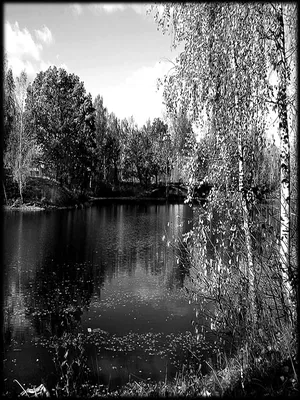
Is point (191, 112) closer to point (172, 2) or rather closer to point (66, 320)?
point (172, 2)

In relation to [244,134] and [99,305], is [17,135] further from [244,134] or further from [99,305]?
[244,134]

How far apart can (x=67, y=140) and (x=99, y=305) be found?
39537mm

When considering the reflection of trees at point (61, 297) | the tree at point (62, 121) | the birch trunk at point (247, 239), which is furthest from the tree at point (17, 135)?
the birch trunk at point (247, 239)

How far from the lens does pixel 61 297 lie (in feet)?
42.8

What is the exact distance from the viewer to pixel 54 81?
48781 millimetres

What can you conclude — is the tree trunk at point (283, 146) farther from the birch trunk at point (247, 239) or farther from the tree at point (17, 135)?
the tree at point (17, 135)

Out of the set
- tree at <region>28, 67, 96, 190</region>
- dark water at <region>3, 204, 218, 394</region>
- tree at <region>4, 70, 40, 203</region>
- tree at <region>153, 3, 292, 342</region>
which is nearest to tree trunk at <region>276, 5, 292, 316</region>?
tree at <region>153, 3, 292, 342</region>

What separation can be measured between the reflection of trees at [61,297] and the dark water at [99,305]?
0.03m

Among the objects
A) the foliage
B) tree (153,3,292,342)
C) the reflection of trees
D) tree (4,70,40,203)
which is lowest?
the foliage

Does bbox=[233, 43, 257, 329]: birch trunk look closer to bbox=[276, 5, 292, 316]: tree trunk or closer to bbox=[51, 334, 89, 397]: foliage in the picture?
bbox=[276, 5, 292, 316]: tree trunk

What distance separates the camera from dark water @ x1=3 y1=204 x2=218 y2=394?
841cm

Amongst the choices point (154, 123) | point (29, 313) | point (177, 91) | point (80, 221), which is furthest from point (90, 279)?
point (154, 123)

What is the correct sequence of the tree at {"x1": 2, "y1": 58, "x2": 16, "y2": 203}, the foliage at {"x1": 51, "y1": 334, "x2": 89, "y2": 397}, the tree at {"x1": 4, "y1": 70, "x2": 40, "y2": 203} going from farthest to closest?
the tree at {"x1": 4, "y1": 70, "x2": 40, "y2": 203} → the tree at {"x1": 2, "y1": 58, "x2": 16, "y2": 203} → the foliage at {"x1": 51, "y1": 334, "x2": 89, "y2": 397}

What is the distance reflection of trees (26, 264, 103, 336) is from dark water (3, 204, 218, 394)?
0.10 feet
